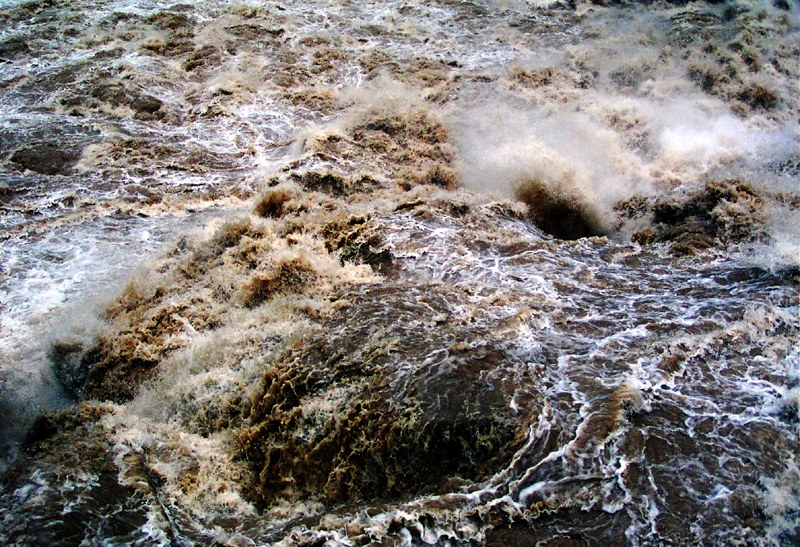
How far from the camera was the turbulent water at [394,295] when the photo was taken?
3.56 meters

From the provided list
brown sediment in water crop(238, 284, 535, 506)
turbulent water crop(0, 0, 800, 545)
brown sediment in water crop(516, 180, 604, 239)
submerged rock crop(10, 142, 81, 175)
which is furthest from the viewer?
submerged rock crop(10, 142, 81, 175)

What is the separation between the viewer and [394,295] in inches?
209

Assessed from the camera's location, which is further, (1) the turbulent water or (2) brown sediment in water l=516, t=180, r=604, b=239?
(2) brown sediment in water l=516, t=180, r=604, b=239

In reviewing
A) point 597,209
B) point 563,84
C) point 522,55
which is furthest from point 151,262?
point 522,55

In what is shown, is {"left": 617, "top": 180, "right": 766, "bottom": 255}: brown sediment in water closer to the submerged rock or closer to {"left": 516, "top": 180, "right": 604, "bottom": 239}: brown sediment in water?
{"left": 516, "top": 180, "right": 604, "bottom": 239}: brown sediment in water

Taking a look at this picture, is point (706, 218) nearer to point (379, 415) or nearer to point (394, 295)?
point (394, 295)

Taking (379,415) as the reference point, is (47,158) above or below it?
below

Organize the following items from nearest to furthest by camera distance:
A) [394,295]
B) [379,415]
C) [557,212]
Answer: [379,415]
[394,295]
[557,212]

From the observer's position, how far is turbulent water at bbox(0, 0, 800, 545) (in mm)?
3564

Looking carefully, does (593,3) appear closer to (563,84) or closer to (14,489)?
(563,84)

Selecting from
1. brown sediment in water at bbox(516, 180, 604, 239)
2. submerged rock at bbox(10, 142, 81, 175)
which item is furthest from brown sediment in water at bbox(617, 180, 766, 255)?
submerged rock at bbox(10, 142, 81, 175)

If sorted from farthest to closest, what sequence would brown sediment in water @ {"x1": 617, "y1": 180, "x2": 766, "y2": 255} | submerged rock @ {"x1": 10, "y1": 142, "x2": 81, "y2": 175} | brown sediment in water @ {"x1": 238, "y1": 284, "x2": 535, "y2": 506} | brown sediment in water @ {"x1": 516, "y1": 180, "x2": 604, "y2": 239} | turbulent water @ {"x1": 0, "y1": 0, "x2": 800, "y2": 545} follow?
submerged rock @ {"x1": 10, "y1": 142, "x2": 81, "y2": 175} → brown sediment in water @ {"x1": 516, "y1": 180, "x2": 604, "y2": 239} → brown sediment in water @ {"x1": 617, "y1": 180, "x2": 766, "y2": 255} → brown sediment in water @ {"x1": 238, "y1": 284, "x2": 535, "y2": 506} → turbulent water @ {"x1": 0, "y1": 0, "x2": 800, "y2": 545}

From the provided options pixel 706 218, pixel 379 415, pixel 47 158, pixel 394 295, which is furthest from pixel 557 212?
pixel 47 158

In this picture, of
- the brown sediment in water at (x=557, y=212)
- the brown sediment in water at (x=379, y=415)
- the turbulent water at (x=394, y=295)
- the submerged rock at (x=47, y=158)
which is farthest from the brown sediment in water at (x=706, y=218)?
the submerged rock at (x=47, y=158)
